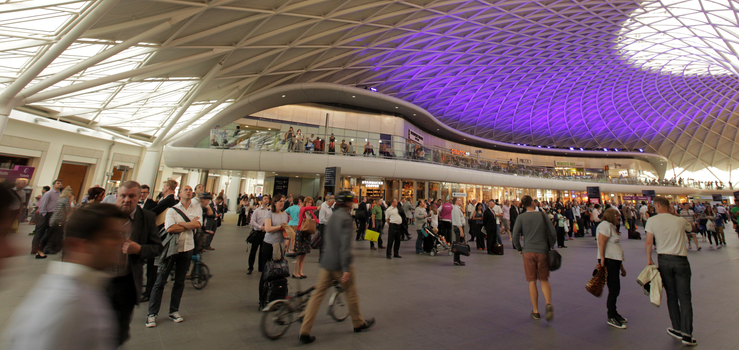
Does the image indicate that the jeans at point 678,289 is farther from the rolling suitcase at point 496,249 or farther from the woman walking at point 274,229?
the rolling suitcase at point 496,249

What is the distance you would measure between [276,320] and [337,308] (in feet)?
2.97

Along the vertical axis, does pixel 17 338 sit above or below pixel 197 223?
below

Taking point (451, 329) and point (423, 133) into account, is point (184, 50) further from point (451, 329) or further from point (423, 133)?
point (423, 133)

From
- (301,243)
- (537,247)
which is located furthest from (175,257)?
(537,247)

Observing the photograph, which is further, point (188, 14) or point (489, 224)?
point (188, 14)

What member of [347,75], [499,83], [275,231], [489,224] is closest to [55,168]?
[347,75]

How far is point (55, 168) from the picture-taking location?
20.0 meters

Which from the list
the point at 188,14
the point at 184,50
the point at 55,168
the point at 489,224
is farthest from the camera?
the point at 55,168

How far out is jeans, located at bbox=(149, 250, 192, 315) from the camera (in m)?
3.91

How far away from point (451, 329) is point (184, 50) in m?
18.2

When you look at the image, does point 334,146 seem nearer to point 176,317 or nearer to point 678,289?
point 176,317

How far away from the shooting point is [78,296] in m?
1.26

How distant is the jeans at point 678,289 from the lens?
3.77 m

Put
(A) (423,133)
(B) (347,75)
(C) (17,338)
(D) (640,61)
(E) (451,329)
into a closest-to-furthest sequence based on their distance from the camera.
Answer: (C) (17,338), (E) (451,329), (B) (347,75), (D) (640,61), (A) (423,133)
